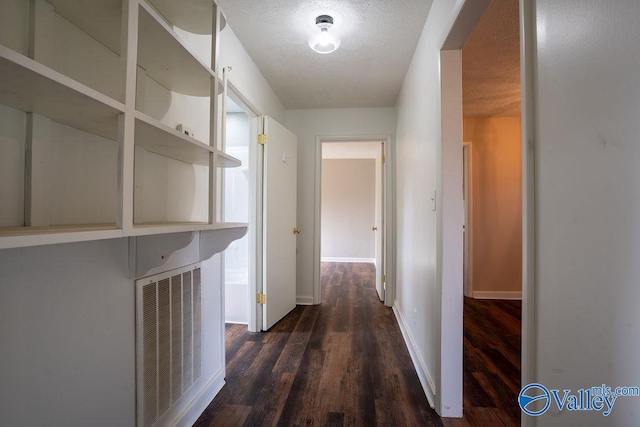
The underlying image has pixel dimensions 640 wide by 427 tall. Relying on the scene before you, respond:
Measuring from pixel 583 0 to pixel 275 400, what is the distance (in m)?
1.96

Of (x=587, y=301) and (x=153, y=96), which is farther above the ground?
(x=153, y=96)

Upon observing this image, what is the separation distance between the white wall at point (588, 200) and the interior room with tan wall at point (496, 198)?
3092 mm

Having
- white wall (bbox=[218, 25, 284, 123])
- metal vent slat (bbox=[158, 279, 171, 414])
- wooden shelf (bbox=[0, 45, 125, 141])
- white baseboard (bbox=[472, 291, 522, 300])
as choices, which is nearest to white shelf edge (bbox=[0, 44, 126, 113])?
wooden shelf (bbox=[0, 45, 125, 141])

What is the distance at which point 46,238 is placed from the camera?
53cm

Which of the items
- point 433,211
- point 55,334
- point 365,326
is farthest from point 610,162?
point 365,326

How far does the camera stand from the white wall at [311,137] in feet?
10.7

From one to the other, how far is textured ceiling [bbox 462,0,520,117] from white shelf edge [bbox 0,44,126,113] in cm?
180

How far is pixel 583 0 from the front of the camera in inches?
22.6

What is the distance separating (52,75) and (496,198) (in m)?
3.98

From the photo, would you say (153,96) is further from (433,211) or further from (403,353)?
(403,353)

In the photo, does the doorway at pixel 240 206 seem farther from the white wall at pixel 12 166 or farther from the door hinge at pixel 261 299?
the white wall at pixel 12 166

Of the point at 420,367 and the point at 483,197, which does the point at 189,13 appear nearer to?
the point at 420,367

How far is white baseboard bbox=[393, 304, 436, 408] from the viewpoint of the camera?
1534mm

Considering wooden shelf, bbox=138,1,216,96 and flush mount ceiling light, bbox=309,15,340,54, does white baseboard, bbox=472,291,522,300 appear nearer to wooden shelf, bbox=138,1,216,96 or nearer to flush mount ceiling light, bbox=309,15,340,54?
flush mount ceiling light, bbox=309,15,340,54
